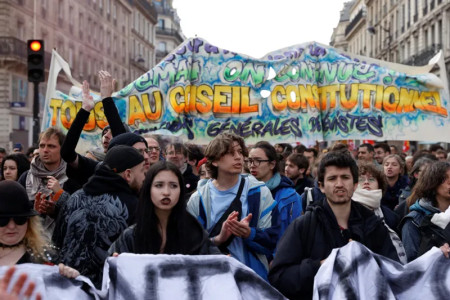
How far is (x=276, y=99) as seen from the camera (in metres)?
8.81

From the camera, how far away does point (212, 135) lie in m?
8.57

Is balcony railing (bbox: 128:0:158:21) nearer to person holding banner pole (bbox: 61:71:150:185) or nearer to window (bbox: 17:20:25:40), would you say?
window (bbox: 17:20:25:40)

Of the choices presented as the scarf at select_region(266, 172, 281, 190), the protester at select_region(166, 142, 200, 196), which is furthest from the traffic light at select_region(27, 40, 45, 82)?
the scarf at select_region(266, 172, 281, 190)

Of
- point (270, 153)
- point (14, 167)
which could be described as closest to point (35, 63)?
point (14, 167)

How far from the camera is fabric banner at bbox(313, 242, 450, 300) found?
11.7 ft

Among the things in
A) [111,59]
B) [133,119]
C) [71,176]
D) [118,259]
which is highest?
[111,59]

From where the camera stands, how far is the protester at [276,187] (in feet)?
15.6

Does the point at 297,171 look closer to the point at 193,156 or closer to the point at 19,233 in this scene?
the point at 193,156

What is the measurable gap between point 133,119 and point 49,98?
113 cm

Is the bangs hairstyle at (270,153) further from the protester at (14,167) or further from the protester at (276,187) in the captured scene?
the protester at (14,167)

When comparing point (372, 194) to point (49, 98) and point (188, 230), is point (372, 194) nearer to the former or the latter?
point (188, 230)

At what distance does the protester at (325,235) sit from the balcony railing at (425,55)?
1629 inches

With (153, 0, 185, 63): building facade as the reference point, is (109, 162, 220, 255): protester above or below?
below

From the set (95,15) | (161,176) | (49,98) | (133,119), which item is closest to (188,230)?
(161,176)
